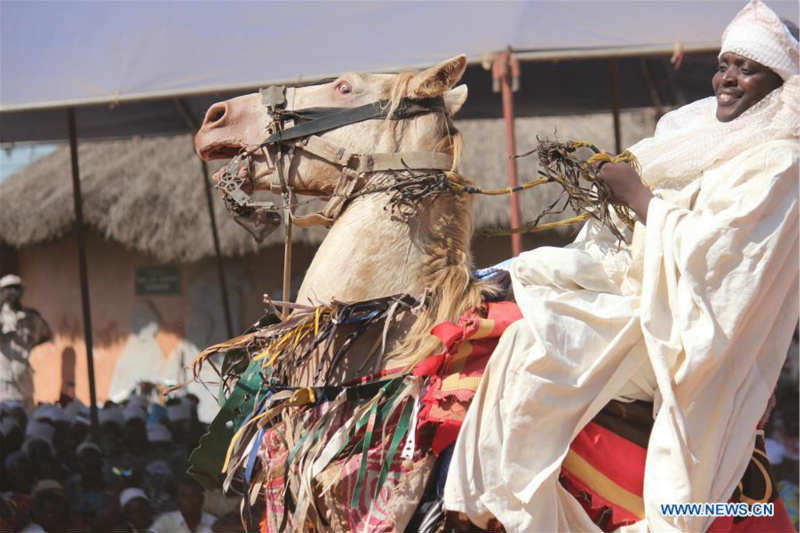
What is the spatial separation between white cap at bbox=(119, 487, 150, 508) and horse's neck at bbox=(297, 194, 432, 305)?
13.7 ft

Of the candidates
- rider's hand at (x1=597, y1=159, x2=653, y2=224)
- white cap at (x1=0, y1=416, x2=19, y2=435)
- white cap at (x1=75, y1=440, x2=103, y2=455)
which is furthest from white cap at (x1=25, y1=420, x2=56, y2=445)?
rider's hand at (x1=597, y1=159, x2=653, y2=224)

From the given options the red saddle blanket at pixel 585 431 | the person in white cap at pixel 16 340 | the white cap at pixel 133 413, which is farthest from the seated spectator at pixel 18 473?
the red saddle blanket at pixel 585 431

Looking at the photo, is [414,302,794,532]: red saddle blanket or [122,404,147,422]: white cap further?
[122,404,147,422]: white cap

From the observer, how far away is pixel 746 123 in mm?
2527

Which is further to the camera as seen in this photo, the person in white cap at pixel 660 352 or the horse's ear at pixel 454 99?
the horse's ear at pixel 454 99

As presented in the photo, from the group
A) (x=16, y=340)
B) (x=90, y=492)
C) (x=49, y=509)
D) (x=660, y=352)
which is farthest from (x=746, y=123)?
(x=16, y=340)

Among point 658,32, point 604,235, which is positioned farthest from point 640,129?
point 604,235

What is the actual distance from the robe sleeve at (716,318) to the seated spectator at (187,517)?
4584mm

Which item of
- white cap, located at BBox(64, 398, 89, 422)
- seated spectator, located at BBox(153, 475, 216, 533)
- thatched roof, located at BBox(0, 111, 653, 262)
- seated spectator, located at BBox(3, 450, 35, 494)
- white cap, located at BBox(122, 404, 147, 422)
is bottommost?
seated spectator, located at BBox(153, 475, 216, 533)

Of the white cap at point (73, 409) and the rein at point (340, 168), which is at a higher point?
the rein at point (340, 168)

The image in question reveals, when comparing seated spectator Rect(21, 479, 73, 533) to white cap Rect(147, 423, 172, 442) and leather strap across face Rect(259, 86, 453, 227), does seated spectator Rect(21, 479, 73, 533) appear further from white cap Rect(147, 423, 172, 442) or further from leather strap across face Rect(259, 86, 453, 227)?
leather strap across face Rect(259, 86, 453, 227)

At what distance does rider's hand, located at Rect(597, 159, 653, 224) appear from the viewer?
2.49 metres

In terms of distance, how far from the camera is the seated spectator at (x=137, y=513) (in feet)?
20.8

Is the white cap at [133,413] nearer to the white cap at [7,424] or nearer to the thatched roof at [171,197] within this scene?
the white cap at [7,424]
